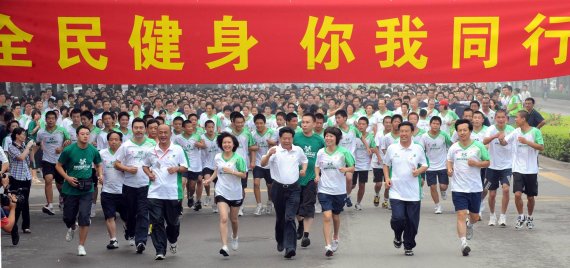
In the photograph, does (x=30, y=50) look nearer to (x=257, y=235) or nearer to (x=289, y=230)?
(x=289, y=230)

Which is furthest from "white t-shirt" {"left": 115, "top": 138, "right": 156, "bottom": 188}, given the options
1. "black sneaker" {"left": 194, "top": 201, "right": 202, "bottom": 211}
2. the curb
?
the curb

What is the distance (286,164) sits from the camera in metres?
13.9

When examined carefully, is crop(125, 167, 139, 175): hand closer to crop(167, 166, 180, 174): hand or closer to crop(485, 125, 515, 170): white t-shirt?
crop(167, 166, 180, 174): hand

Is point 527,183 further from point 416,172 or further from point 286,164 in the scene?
point 286,164

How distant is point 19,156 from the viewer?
53.1ft

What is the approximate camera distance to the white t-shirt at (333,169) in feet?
46.0

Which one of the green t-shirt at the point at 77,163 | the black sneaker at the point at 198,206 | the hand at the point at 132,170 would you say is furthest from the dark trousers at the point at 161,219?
the black sneaker at the point at 198,206

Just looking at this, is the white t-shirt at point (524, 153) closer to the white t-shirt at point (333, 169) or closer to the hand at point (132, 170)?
the white t-shirt at point (333, 169)

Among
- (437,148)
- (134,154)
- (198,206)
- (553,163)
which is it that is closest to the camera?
(134,154)

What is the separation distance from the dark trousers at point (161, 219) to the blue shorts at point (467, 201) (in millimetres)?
3773

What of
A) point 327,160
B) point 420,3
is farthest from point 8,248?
point 420,3

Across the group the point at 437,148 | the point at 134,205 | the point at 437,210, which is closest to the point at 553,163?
the point at 437,148

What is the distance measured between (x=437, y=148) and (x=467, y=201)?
4315 millimetres

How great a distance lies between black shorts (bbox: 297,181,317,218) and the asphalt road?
0.52 metres
